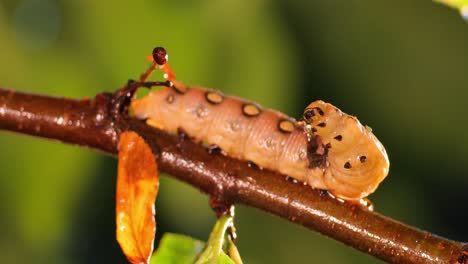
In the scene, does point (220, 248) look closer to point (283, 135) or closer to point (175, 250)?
point (175, 250)

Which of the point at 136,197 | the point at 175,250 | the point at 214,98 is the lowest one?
the point at 175,250

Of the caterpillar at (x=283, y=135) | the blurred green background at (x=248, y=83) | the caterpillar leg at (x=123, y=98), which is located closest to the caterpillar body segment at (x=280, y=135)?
the caterpillar at (x=283, y=135)

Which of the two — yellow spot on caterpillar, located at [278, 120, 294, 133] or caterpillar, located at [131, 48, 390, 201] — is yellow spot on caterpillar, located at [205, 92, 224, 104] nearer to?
caterpillar, located at [131, 48, 390, 201]

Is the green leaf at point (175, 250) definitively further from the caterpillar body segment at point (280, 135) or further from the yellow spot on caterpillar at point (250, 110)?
the yellow spot on caterpillar at point (250, 110)

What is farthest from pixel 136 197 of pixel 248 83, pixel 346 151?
pixel 248 83

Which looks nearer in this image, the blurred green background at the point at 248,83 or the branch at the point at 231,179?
the branch at the point at 231,179

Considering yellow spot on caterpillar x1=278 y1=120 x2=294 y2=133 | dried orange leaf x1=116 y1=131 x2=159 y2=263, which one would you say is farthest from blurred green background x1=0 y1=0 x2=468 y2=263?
dried orange leaf x1=116 y1=131 x2=159 y2=263
